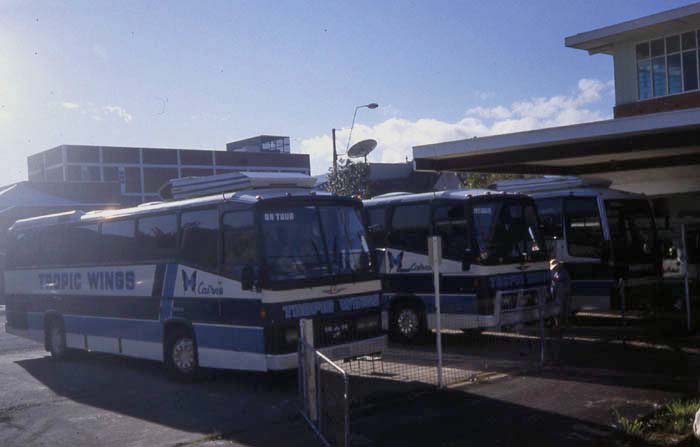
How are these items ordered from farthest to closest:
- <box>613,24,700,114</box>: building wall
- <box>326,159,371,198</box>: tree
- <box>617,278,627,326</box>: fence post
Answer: <box>326,159,371,198</box>: tree → <box>613,24,700,114</box>: building wall → <box>617,278,627,326</box>: fence post

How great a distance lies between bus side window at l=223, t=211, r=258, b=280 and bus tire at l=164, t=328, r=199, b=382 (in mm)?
1687

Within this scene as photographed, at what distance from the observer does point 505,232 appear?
15.0m

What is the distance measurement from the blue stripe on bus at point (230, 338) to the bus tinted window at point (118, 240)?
262cm

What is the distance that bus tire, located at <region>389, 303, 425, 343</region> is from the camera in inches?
620

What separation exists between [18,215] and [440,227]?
45524 mm

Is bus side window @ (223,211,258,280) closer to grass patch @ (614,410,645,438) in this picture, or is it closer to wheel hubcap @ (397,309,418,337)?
grass patch @ (614,410,645,438)

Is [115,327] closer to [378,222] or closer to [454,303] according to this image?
[378,222]

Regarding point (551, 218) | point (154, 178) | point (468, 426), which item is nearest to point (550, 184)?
point (551, 218)

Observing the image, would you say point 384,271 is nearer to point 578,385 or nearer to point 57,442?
point 578,385

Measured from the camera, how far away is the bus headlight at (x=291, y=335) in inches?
433


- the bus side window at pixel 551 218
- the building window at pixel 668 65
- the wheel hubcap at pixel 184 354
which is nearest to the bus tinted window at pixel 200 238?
the wheel hubcap at pixel 184 354

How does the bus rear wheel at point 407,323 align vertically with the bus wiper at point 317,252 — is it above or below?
below

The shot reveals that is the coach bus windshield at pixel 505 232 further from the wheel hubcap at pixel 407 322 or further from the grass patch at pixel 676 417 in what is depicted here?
the grass patch at pixel 676 417

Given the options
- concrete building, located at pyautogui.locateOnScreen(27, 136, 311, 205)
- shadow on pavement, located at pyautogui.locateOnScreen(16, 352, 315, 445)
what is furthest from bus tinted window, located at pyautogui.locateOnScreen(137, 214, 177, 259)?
concrete building, located at pyautogui.locateOnScreen(27, 136, 311, 205)
